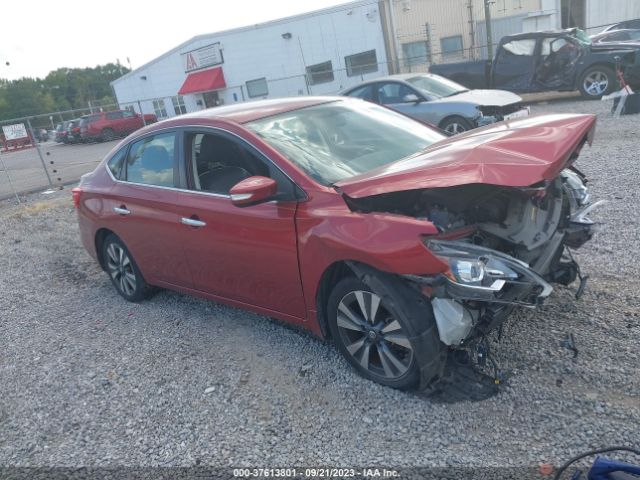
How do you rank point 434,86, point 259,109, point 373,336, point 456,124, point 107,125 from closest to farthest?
point 373,336 < point 259,109 < point 456,124 < point 434,86 < point 107,125

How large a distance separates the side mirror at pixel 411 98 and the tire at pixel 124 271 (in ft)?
23.7

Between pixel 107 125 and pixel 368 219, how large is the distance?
1200 inches

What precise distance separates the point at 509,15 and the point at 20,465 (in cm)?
3460

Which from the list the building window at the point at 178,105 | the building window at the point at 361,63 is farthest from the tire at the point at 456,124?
the building window at the point at 178,105

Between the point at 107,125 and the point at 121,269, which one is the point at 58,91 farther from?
the point at 121,269

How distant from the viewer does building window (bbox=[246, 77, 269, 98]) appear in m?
32.2

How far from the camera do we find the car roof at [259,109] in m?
4.23

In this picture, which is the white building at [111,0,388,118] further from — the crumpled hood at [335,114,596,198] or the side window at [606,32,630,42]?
the crumpled hood at [335,114,596,198]

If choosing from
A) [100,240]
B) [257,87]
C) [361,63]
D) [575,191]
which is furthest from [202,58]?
[575,191]

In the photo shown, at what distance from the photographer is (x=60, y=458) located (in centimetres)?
331

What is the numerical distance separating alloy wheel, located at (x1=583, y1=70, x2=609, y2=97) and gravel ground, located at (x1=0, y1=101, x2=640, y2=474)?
10.4 m

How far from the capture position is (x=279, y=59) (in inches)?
1230

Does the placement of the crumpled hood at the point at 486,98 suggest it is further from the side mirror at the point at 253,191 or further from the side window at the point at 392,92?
the side mirror at the point at 253,191

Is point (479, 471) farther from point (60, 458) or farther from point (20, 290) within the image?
point (20, 290)
